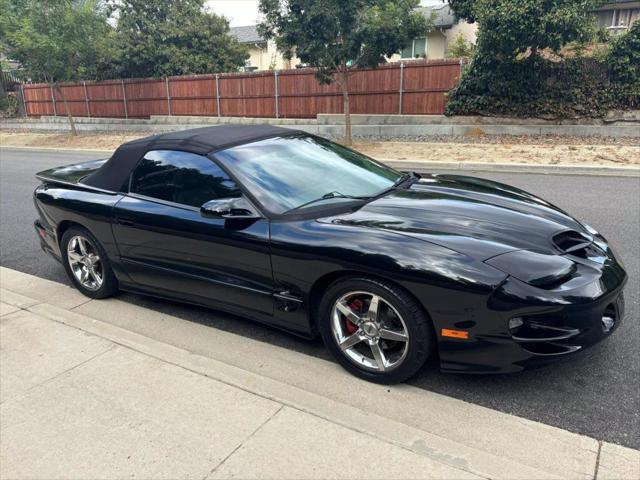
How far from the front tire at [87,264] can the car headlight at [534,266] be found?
324 centimetres

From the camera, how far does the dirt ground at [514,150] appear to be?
475 inches

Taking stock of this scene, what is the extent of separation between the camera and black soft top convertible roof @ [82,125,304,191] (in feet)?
12.8

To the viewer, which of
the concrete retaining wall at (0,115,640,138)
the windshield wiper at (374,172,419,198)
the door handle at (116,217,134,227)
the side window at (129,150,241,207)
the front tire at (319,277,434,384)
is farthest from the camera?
the concrete retaining wall at (0,115,640,138)

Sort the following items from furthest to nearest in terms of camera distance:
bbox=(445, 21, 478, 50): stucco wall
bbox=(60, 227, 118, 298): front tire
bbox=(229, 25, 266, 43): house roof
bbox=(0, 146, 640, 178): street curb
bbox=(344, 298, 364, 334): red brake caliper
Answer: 1. bbox=(229, 25, 266, 43): house roof
2. bbox=(445, 21, 478, 50): stucco wall
3. bbox=(0, 146, 640, 178): street curb
4. bbox=(60, 227, 118, 298): front tire
5. bbox=(344, 298, 364, 334): red brake caliper

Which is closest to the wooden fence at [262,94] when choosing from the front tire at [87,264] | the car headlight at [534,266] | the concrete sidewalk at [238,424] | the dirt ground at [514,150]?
the dirt ground at [514,150]

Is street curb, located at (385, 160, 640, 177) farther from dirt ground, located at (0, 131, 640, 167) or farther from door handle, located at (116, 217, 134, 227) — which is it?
door handle, located at (116, 217, 134, 227)

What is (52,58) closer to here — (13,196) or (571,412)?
(13,196)

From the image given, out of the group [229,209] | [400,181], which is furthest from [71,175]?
[400,181]

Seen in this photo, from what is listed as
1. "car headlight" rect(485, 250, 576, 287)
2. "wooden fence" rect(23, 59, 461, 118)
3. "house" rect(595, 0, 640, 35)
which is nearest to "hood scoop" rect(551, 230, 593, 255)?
"car headlight" rect(485, 250, 576, 287)

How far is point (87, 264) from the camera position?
4633 mm

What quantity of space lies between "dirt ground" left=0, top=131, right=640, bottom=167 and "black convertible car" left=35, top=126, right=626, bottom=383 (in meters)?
9.01

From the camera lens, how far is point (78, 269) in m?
4.73

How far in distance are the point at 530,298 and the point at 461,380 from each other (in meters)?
0.80

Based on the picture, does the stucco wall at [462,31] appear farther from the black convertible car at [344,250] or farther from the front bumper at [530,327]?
the front bumper at [530,327]
